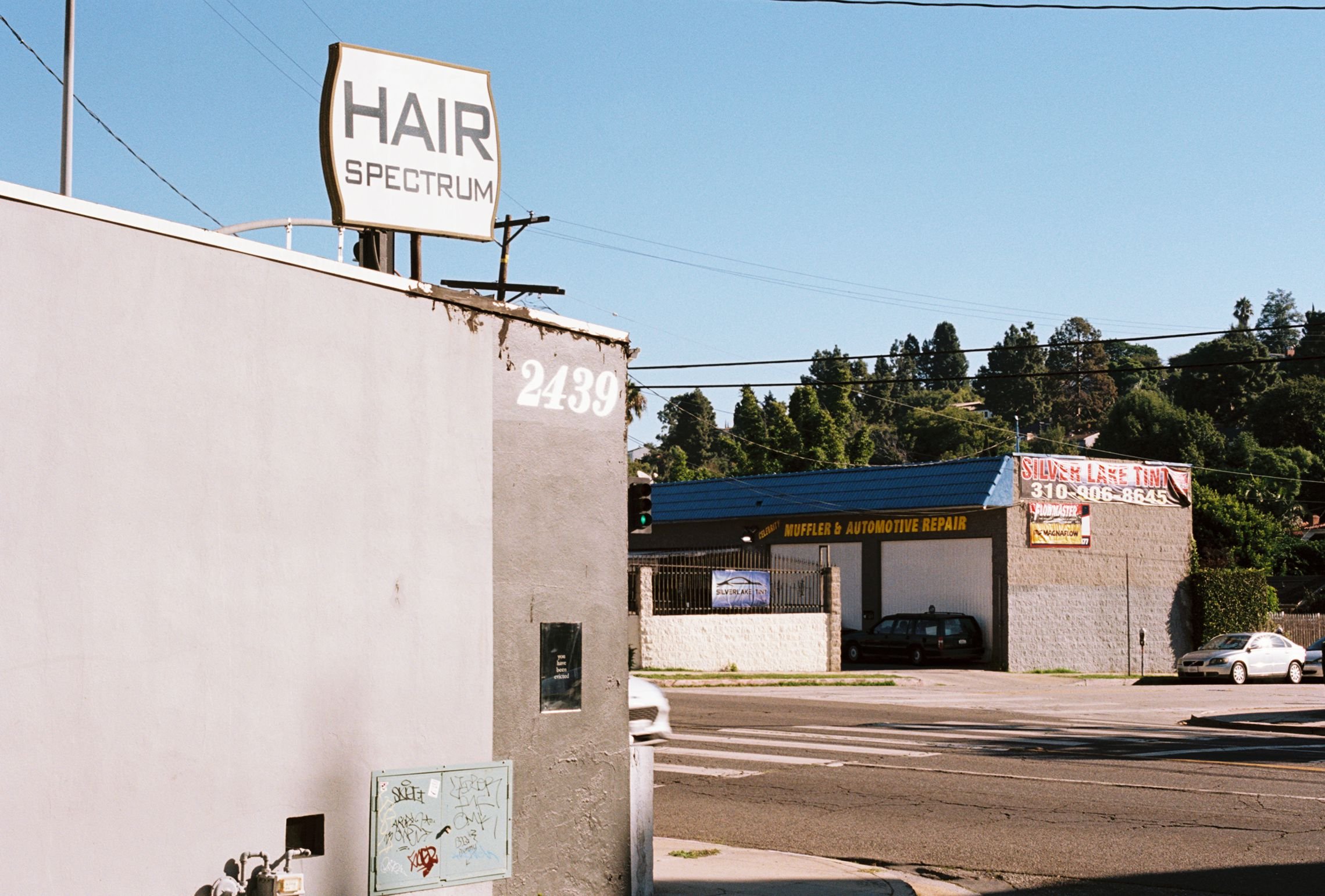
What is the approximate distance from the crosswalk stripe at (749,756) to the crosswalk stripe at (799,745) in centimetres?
77

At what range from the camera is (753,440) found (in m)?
65.1

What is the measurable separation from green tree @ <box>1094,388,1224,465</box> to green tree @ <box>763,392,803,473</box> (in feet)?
84.9

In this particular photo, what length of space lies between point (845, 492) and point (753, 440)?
2462 centimetres

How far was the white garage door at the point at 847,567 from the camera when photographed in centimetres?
4081

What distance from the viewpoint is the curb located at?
20.4m

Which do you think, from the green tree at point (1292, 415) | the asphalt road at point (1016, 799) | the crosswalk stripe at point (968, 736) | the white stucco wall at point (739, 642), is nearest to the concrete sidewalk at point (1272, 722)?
the asphalt road at point (1016, 799)

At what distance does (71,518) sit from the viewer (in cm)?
517

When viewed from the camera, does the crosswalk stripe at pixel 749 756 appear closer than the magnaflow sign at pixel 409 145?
No

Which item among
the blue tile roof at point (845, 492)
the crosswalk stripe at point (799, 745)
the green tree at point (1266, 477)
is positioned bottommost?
the crosswalk stripe at point (799, 745)

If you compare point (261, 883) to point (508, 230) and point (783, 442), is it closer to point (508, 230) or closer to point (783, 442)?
point (508, 230)

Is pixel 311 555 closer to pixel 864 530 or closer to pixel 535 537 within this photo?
pixel 535 537

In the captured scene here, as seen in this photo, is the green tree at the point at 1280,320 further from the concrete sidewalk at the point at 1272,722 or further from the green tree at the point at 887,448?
the concrete sidewalk at the point at 1272,722

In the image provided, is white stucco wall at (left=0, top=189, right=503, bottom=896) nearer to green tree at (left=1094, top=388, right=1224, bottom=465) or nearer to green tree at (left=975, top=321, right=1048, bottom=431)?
green tree at (left=1094, top=388, right=1224, bottom=465)

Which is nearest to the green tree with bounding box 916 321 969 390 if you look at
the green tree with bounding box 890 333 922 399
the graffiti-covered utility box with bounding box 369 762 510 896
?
the green tree with bounding box 890 333 922 399
